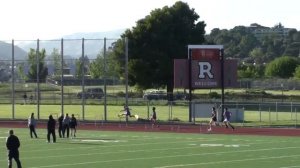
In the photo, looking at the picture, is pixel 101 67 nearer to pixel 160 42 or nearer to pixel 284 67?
pixel 160 42

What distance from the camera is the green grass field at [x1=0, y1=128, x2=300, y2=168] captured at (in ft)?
87.7

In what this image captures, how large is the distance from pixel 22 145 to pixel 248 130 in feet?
57.7

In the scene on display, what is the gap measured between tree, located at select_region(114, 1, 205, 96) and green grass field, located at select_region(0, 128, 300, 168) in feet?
152

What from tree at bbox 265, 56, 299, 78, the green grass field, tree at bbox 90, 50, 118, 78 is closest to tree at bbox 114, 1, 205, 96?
tree at bbox 90, 50, 118, 78

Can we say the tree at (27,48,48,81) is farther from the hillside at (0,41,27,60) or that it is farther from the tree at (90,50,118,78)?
the tree at (90,50,118,78)

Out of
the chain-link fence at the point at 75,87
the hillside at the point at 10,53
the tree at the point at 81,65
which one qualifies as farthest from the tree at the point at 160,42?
the tree at the point at 81,65

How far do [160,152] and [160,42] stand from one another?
60.5m

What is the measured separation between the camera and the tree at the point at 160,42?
89.2 m

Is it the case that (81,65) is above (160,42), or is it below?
below

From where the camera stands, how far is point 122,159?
28516 millimetres

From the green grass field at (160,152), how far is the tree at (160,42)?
46246mm

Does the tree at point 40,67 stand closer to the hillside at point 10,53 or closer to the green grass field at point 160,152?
the hillside at point 10,53

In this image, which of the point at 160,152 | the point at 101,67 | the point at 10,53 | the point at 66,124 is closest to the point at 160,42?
the point at 101,67

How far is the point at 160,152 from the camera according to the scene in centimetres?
3150
